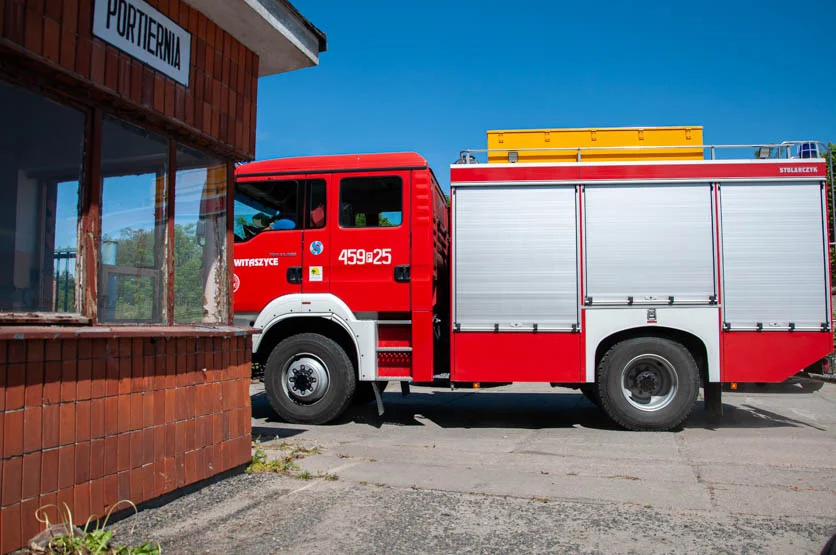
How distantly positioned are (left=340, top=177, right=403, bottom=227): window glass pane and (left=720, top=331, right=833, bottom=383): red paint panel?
13.3 ft

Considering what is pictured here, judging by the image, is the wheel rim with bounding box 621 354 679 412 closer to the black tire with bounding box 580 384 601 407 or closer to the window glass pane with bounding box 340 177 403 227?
the black tire with bounding box 580 384 601 407

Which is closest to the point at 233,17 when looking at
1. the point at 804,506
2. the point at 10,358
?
the point at 10,358

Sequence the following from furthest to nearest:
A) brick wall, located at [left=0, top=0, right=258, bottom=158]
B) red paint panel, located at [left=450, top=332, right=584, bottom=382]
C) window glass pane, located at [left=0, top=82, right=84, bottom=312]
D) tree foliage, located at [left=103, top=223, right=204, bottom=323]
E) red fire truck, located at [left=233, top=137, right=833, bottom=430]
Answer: red paint panel, located at [left=450, top=332, right=584, bottom=382], red fire truck, located at [left=233, top=137, right=833, bottom=430], tree foliage, located at [left=103, top=223, right=204, bottom=323], window glass pane, located at [left=0, top=82, right=84, bottom=312], brick wall, located at [left=0, top=0, right=258, bottom=158]

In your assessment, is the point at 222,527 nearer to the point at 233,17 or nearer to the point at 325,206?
the point at 233,17

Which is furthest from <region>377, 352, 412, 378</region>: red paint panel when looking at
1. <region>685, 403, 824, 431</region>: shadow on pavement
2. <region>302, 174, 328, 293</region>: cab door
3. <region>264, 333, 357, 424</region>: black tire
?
<region>685, 403, 824, 431</region>: shadow on pavement

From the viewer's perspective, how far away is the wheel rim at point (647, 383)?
7828 mm

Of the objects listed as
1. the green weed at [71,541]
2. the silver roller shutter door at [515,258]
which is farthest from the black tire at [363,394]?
the green weed at [71,541]

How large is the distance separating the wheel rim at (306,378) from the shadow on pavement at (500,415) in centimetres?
43

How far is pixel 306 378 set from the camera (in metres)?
8.25

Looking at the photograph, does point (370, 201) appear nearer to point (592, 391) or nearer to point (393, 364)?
point (393, 364)

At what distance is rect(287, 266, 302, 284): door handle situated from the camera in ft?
27.3

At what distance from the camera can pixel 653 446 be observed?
716 cm

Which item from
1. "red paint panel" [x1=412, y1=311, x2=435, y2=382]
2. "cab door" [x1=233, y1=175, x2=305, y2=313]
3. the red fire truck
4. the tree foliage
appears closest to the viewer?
the tree foliage

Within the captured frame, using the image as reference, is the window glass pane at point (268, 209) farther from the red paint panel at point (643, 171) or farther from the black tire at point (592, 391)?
the black tire at point (592, 391)
